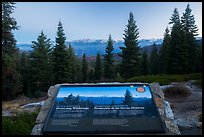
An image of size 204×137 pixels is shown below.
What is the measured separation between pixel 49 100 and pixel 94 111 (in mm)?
1043

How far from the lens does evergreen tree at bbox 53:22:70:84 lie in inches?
1542

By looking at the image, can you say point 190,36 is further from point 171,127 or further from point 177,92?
point 171,127

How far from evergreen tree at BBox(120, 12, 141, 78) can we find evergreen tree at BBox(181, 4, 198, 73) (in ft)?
23.9

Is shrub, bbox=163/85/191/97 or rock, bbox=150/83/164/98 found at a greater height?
rock, bbox=150/83/164/98

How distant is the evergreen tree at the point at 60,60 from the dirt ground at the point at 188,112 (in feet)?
73.1

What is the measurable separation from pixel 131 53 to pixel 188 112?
30.9 m

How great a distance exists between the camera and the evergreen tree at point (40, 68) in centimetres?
3983

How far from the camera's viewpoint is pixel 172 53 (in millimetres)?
37812

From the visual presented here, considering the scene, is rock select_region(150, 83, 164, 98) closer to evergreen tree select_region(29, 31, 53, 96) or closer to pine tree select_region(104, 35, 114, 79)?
evergreen tree select_region(29, 31, 53, 96)

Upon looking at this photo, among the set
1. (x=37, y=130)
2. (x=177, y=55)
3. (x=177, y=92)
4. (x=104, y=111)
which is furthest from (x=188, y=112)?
(x=177, y=55)

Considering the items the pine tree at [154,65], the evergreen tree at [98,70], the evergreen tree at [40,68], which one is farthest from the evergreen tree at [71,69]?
the pine tree at [154,65]

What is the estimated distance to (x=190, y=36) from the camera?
3916cm

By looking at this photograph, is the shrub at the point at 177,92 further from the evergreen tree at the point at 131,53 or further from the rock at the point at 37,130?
the evergreen tree at the point at 131,53

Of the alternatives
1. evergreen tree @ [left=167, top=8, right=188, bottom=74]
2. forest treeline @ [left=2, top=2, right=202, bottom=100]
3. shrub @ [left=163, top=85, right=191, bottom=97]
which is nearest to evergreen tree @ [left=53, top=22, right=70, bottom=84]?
forest treeline @ [left=2, top=2, right=202, bottom=100]
